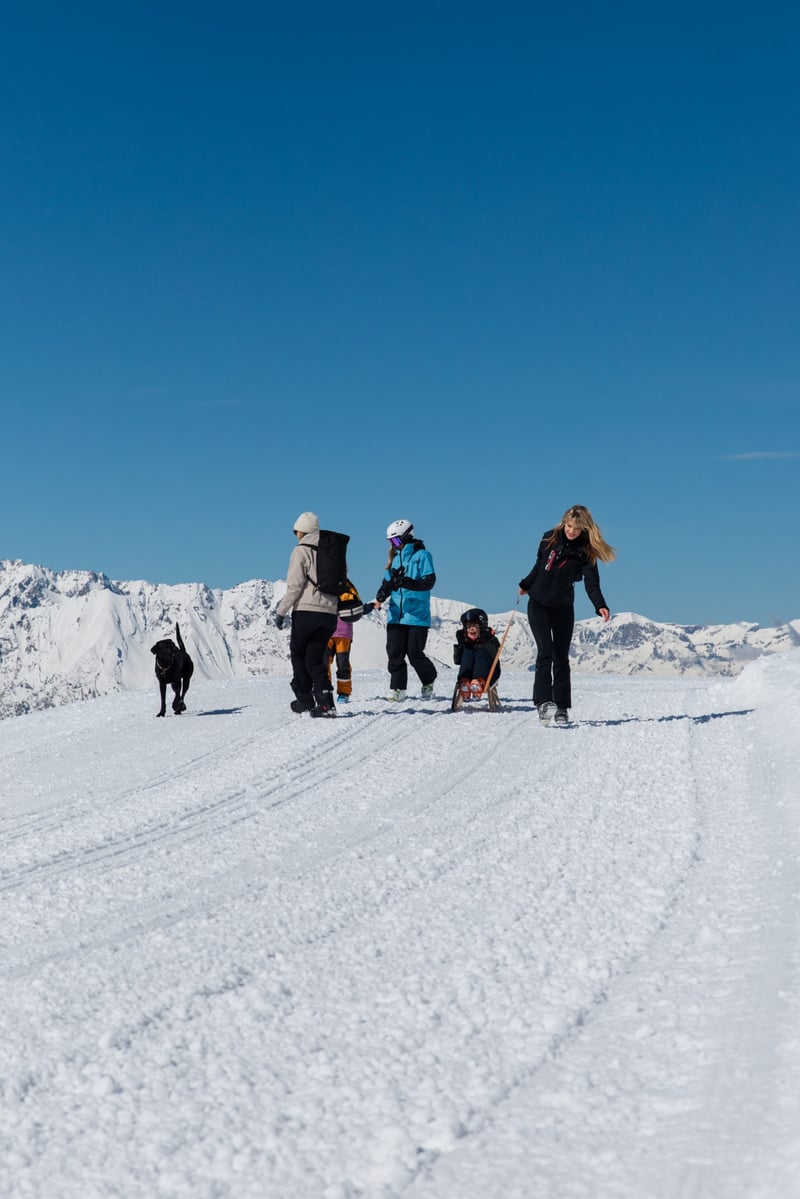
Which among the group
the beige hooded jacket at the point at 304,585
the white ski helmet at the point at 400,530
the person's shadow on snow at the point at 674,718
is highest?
the white ski helmet at the point at 400,530

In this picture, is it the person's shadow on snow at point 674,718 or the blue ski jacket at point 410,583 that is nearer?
the person's shadow on snow at point 674,718

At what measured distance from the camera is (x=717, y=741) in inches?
338

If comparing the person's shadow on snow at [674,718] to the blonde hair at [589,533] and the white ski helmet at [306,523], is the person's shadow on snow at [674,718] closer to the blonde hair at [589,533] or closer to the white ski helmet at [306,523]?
the blonde hair at [589,533]

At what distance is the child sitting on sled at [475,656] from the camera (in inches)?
464

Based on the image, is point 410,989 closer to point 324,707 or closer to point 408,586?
point 324,707

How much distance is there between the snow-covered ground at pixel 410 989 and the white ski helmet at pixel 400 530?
209 inches

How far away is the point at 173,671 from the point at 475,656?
13.2ft

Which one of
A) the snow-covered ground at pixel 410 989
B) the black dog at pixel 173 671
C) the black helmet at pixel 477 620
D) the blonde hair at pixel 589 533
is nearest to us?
the snow-covered ground at pixel 410 989

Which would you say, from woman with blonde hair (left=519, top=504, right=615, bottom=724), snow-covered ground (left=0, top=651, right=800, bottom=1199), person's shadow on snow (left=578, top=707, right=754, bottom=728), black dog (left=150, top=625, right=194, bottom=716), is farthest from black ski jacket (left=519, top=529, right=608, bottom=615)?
black dog (left=150, top=625, right=194, bottom=716)

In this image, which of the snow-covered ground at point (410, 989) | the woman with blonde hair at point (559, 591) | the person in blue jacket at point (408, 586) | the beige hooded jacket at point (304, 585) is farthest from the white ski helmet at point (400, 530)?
the snow-covered ground at point (410, 989)

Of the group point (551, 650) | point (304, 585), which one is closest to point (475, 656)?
point (551, 650)

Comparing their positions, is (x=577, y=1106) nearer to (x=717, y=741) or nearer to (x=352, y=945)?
(x=352, y=945)

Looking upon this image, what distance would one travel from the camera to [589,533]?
1003 centimetres

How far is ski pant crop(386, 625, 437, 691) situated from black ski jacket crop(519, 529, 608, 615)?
2331 millimetres
